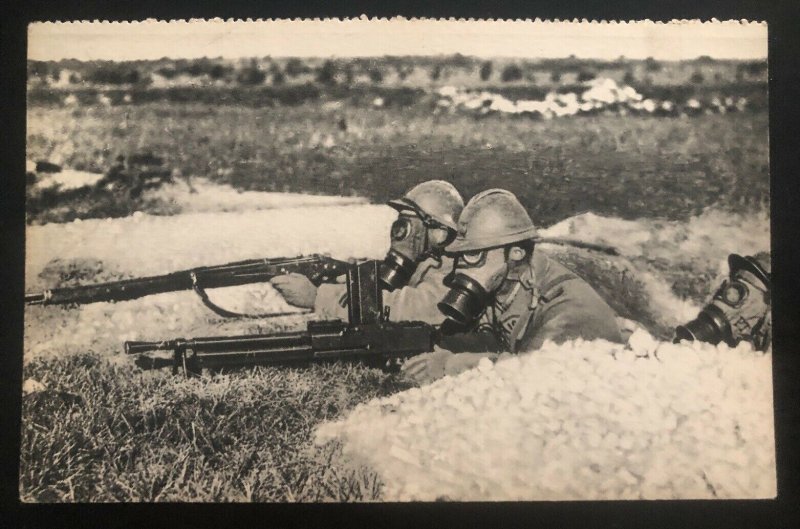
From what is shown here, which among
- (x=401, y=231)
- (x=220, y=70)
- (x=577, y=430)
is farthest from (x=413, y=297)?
(x=220, y=70)

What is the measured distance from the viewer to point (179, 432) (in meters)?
2.39

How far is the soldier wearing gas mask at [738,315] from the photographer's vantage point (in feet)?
7.88

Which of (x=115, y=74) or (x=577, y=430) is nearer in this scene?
(x=577, y=430)

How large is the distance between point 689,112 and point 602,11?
0.52 m

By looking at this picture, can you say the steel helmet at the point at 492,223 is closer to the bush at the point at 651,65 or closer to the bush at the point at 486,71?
the bush at the point at 486,71

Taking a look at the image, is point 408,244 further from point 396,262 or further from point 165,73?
point 165,73

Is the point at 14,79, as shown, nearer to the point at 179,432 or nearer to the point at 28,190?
the point at 28,190

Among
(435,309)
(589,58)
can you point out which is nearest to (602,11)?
(589,58)

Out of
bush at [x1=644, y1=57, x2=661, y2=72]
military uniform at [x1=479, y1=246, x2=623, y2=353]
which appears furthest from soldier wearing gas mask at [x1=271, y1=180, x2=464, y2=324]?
bush at [x1=644, y1=57, x2=661, y2=72]

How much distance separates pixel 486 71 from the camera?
2.46 metres

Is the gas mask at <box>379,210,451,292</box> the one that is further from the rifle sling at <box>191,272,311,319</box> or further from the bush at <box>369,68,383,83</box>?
the bush at <box>369,68,383,83</box>

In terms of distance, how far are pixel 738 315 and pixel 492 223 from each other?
999mm

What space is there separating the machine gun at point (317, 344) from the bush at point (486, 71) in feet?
2.82

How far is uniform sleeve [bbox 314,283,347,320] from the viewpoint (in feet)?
7.94
